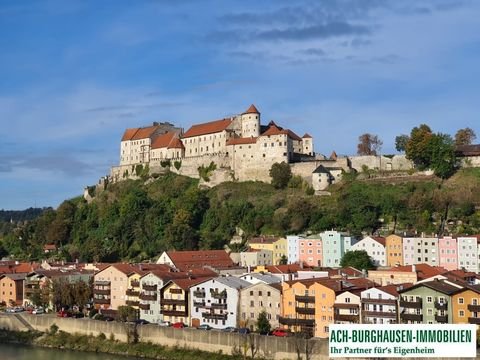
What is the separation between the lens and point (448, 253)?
164 feet

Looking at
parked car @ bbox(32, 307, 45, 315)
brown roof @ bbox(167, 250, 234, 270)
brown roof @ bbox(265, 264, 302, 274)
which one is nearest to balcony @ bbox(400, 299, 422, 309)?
brown roof @ bbox(265, 264, 302, 274)

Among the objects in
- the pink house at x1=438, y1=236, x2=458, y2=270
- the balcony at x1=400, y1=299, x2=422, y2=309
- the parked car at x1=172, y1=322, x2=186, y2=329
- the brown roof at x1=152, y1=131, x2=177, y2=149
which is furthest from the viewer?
the brown roof at x1=152, y1=131, x2=177, y2=149

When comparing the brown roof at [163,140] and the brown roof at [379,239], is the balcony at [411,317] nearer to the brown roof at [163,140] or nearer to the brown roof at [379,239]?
the brown roof at [379,239]

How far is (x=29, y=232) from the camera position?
7912cm

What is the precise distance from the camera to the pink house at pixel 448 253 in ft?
163

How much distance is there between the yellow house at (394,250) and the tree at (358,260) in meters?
1.35

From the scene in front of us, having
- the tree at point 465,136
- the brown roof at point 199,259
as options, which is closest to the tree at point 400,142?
the tree at point 465,136

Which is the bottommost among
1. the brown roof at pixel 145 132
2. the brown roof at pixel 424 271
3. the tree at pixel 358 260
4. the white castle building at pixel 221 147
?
the brown roof at pixel 424 271

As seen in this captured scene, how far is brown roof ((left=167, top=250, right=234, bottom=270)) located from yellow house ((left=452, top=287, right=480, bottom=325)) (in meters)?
A: 21.9

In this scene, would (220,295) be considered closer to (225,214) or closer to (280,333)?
(280,333)

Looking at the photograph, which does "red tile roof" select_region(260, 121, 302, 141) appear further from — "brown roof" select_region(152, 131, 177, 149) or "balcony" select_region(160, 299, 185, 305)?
"balcony" select_region(160, 299, 185, 305)

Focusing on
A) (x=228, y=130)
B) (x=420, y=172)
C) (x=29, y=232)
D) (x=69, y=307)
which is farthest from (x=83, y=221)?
(x=420, y=172)

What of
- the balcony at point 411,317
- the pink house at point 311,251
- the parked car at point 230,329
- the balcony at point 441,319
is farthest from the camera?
the pink house at point 311,251

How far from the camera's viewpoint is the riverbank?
37769mm
